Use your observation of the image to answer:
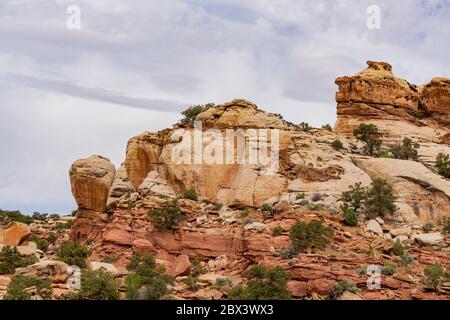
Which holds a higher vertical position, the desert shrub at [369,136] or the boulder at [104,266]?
the desert shrub at [369,136]

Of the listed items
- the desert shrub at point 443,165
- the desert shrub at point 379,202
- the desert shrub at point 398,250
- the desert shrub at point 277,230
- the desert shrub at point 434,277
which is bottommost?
the desert shrub at point 434,277

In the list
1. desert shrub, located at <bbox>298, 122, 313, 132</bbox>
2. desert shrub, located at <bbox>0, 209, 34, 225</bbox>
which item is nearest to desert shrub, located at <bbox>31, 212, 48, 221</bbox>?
desert shrub, located at <bbox>0, 209, 34, 225</bbox>

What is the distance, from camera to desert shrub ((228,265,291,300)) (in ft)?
127

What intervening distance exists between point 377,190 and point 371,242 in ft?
21.4

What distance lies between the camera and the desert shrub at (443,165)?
5978 centimetres

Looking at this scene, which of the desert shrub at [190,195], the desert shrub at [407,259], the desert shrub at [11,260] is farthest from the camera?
the desert shrub at [190,195]

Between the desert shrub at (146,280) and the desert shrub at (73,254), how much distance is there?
328 cm

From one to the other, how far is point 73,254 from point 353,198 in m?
18.1

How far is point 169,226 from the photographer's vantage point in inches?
1994

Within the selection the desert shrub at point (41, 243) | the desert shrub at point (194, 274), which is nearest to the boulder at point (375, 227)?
the desert shrub at point (194, 274)

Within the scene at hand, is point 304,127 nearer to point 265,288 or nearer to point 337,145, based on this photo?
point 337,145

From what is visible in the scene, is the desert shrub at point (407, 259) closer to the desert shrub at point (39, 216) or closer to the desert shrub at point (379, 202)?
the desert shrub at point (379, 202)

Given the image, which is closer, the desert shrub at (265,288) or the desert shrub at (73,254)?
the desert shrub at (265,288)
